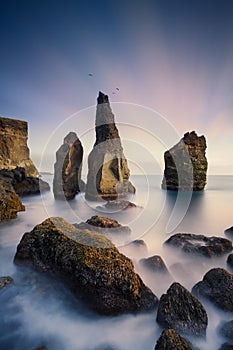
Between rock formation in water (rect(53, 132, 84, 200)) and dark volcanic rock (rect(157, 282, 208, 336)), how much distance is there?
38.2 ft

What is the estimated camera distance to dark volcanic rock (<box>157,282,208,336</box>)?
281 centimetres

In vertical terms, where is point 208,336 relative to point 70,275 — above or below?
below

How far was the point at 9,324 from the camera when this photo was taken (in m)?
3.09

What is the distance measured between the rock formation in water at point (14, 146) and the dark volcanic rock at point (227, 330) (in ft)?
149

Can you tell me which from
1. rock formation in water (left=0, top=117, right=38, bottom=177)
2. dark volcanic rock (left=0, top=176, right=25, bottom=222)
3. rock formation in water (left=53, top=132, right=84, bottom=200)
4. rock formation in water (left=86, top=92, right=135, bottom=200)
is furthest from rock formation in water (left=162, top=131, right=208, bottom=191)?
rock formation in water (left=0, top=117, right=38, bottom=177)

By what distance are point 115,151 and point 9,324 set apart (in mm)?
15299

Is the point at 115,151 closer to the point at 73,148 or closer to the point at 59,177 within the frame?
the point at 73,148

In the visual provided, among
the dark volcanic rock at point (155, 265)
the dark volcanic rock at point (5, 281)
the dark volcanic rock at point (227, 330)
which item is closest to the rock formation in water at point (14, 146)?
the dark volcanic rock at point (5, 281)

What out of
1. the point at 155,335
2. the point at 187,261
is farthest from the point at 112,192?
the point at 155,335

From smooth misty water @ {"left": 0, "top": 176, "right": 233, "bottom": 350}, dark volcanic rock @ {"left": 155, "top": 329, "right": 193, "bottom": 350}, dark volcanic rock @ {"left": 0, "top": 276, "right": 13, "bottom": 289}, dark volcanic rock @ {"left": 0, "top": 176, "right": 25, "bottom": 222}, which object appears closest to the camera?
dark volcanic rock @ {"left": 155, "top": 329, "right": 193, "bottom": 350}

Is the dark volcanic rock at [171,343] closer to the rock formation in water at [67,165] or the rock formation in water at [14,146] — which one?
the rock formation in water at [67,165]

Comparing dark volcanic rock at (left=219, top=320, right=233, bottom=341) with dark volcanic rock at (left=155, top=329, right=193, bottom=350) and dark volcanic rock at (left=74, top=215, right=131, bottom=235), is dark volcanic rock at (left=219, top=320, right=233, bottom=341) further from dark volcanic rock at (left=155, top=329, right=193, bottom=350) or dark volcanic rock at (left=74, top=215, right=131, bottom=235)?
dark volcanic rock at (left=74, top=215, right=131, bottom=235)

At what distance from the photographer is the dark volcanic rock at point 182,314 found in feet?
9.21

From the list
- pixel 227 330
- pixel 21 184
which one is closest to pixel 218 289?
pixel 227 330
